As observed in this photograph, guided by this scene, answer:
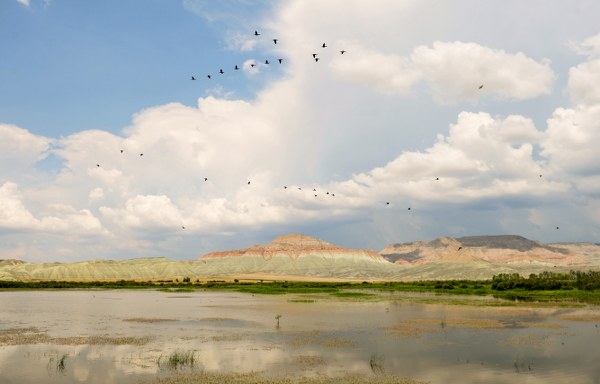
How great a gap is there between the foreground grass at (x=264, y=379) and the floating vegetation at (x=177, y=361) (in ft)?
8.01

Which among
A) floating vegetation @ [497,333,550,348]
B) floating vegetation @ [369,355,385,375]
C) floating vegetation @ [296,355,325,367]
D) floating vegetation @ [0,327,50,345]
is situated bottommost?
floating vegetation @ [497,333,550,348]

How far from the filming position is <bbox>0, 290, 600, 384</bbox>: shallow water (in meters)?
31.2

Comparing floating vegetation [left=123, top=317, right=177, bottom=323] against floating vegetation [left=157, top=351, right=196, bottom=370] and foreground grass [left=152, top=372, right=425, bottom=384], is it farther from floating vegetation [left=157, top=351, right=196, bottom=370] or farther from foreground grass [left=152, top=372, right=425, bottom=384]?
foreground grass [left=152, top=372, right=425, bottom=384]

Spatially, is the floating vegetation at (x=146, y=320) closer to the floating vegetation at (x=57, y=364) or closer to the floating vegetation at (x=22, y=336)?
the floating vegetation at (x=22, y=336)

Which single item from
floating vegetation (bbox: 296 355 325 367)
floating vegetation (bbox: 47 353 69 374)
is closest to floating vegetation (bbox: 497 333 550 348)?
floating vegetation (bbox: 296 355 325 367)

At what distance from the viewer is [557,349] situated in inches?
1537

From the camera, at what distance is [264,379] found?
29.0 metres

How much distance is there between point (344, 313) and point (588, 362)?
35.8m

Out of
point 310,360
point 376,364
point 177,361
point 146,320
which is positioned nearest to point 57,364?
point 177,361

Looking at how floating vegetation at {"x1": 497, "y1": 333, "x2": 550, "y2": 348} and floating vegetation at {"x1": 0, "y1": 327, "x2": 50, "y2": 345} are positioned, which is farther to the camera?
floating vegetation at {"x1": 0, "y1": 327, "x2": 50, "y2": 345}

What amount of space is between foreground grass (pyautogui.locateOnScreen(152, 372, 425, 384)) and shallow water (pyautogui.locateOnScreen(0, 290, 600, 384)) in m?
1.30

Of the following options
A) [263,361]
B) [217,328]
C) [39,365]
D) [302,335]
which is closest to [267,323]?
[217,328]

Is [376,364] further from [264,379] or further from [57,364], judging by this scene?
[57,364]

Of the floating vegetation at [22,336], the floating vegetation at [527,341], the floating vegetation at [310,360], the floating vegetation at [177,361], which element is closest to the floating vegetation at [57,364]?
the floating vegetation at [177,361]
